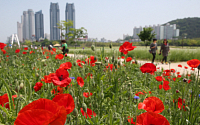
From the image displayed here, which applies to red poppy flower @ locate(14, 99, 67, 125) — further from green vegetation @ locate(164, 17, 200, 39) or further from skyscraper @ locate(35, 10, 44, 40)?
skyscraper @ locate(35, 10, 44, 40)

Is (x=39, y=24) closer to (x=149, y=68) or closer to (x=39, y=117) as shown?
(x=149, y=68)

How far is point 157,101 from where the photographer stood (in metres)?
0.74

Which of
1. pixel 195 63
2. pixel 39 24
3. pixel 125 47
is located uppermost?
pixel 39 24

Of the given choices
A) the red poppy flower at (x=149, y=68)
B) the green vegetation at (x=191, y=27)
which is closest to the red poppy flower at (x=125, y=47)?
the red poppy flower at (x=149, y=68)

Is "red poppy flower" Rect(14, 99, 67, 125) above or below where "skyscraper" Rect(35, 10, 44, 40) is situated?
below

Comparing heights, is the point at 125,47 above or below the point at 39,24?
below

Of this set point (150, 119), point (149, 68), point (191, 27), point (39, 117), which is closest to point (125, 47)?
point (149, 68)

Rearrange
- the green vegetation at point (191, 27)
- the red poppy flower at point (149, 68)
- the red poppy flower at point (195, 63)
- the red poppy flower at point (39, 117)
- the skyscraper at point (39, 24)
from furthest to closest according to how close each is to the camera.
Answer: the skyscraper at point (39, 24) < the green vegetation at point (191, 27) < the red poppy flower at point (195, 63) < the red poppy flower at point (149, 68) < the red poppy flower at point (39, 117)

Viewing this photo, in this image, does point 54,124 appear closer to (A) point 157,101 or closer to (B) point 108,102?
(A) point 157,101

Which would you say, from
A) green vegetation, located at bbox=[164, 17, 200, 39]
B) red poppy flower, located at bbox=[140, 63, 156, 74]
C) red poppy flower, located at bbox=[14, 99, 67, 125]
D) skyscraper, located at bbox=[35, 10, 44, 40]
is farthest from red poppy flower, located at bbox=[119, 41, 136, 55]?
skyscraper, located at bbox=[35, 10, 44, 40]

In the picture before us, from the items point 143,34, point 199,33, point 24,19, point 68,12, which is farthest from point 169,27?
point 24,19

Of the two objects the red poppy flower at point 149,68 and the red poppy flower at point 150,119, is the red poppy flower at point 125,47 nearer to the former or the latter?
the red poppy flower at point 149,68

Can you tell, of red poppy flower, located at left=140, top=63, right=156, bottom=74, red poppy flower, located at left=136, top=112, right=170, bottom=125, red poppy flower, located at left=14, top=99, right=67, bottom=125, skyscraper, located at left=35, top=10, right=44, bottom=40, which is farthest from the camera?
skyscraper, located at left=35, top=10, right=44, bottom=40

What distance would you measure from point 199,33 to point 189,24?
68.9 ft
